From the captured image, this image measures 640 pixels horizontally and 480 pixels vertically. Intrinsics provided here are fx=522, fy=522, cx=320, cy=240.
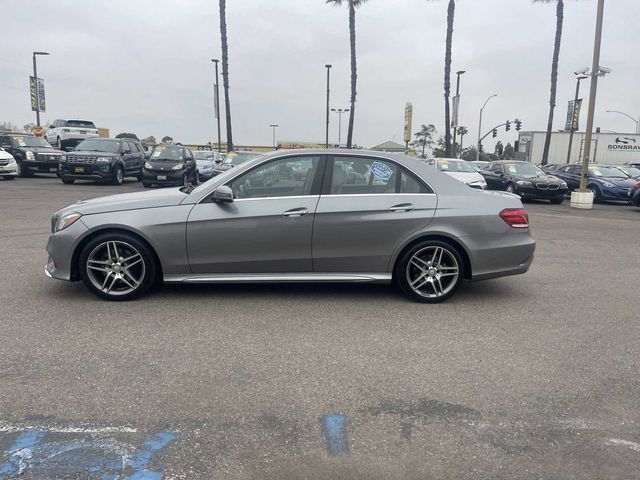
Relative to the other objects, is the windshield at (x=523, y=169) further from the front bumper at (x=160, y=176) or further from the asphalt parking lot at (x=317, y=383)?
the asphalt parking lot at (x=317, y=383)

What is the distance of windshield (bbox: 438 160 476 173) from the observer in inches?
734

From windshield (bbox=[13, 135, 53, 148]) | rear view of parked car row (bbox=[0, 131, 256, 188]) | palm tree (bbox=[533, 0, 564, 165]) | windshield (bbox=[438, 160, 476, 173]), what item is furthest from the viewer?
palm tree (bbox=[533, 0, 564, 165])

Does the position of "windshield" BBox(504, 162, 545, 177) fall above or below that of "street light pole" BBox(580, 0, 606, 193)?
below

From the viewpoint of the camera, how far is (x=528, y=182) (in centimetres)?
1812

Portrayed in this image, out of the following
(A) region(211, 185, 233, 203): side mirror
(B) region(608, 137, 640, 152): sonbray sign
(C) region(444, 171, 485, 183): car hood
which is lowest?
(C) region(444, 171, 485, 183): car hood

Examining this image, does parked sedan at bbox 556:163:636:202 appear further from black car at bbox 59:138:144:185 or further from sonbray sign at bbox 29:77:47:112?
sonbray sign at bbox 29:77:47:112

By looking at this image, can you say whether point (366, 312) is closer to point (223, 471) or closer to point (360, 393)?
point (360, 393)

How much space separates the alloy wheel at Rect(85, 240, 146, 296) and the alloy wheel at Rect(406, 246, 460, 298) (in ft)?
8.85

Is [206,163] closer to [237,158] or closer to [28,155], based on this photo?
[28,155]

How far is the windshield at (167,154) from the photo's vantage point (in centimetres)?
1894

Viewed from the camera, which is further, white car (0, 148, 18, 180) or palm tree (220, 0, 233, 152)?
palm tree (220, 0, 233, 152)

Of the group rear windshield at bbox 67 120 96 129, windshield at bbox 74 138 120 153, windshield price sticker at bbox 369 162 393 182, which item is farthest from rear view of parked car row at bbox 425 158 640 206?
rear windshield at bbox 67 120 96 129

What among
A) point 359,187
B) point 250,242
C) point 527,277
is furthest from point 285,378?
point 527,277

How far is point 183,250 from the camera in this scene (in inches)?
199
